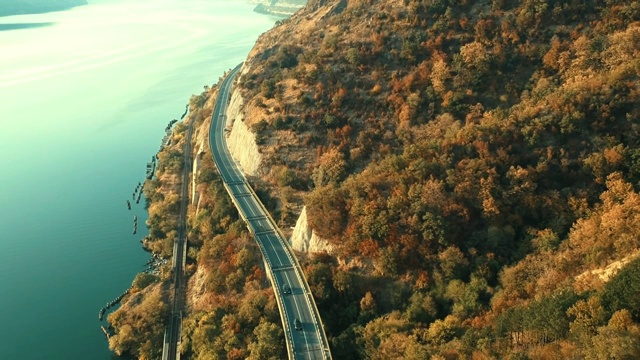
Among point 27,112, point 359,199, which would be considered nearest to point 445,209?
point 359,199

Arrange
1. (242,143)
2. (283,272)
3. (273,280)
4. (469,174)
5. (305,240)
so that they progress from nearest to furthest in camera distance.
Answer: (469,174) → (273,280) → (283,272) → (305,240) → (242,143)

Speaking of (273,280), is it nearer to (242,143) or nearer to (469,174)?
(469,174)

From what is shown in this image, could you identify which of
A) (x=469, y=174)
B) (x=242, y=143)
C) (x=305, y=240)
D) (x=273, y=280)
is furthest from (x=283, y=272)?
(x=242, y=143)

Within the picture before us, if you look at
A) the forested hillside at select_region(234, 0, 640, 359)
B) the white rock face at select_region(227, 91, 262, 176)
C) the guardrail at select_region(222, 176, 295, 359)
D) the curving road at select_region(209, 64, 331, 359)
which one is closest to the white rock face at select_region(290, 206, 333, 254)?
the forested hillside at select_region(234, 0, 640, 359)

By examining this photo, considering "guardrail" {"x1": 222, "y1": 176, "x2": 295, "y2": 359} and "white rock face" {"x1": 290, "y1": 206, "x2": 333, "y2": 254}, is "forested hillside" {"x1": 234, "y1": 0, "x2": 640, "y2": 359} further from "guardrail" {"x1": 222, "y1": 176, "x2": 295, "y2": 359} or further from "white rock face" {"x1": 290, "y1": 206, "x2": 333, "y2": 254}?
"guardrail" {"x1": 222, "y1": 176, "x2": 295, "y2": 359}

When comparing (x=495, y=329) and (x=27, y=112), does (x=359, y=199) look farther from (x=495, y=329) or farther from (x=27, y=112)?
(x=27, y=112)

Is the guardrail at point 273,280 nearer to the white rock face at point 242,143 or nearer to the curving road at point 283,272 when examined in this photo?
the curving road at point 283,272
